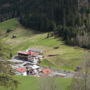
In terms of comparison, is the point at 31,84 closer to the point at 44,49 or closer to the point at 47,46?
the point at 44,49

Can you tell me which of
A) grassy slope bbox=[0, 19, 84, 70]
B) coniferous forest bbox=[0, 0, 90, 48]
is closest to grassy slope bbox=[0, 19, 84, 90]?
grassy slope bbox=[0, 19, 84, 70]

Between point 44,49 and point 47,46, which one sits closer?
point 44,49

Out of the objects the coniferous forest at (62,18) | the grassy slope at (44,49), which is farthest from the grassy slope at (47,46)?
the coniferous forest at (62,18)

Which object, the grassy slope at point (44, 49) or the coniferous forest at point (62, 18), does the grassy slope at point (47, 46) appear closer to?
the grassy slope at point (44, 49)

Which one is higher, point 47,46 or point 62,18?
point 62,18

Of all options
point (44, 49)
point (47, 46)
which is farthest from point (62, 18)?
point (44, 49)

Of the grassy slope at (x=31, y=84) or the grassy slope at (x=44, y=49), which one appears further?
the grassy slope at (x=44, y=49)
